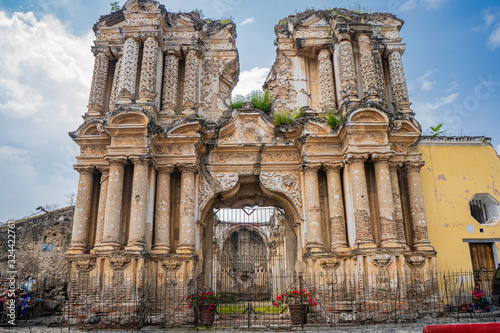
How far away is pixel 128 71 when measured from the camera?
11742 millimetres

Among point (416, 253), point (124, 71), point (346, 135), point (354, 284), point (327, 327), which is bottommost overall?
point (327, 327)

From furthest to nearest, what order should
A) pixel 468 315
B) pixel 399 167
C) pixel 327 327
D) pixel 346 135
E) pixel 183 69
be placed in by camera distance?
1. pixel 183 69
2. pixel 399 167
3. pixel 346 135
4. pixel 468 315
5. pixel 327 327

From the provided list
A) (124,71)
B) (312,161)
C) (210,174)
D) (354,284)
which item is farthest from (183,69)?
(354,284)

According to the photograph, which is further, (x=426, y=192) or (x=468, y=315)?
(x=426, y=192)

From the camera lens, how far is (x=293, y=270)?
41.0 feet

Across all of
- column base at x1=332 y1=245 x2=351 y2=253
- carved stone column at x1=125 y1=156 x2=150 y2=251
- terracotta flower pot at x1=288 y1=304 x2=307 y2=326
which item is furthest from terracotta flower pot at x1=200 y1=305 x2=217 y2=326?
column base at x1=332 y1=245 x2=351 y2=253

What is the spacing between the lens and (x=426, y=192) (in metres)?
12.3

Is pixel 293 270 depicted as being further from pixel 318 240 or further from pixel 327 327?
pixel 327 327

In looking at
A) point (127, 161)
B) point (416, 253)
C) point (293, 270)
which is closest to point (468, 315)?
point (416, 253)

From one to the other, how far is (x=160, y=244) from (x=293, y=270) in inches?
168

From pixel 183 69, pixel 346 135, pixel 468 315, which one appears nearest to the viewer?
pixel 468 315

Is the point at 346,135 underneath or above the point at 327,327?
above

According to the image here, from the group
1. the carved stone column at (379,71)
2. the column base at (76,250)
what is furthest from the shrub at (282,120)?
the column base at (76,250)

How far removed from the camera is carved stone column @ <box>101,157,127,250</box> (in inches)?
394
